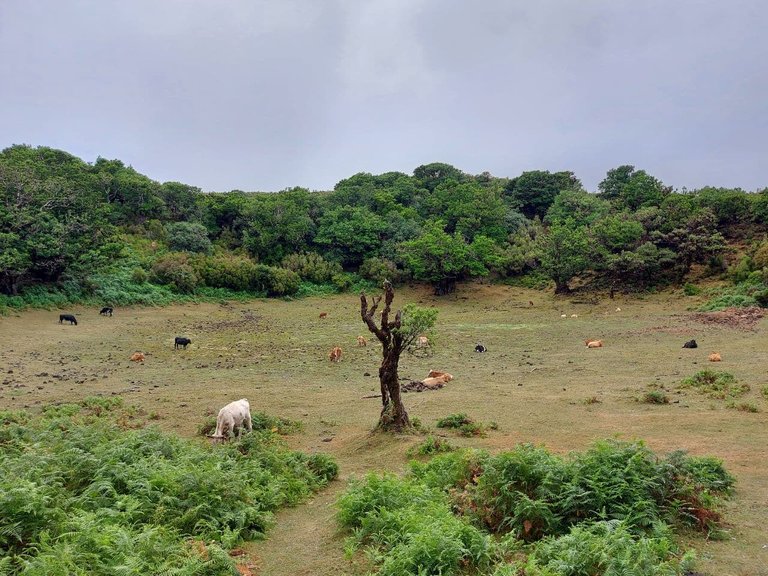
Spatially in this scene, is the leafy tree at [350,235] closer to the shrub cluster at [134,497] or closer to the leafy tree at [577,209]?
the leafy tree at [577,209]

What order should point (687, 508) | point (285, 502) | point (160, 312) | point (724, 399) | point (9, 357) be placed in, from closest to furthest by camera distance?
1. point (687, 508)
2. point (285, 502)
3. point (724, 399)
4. point (9, 357)
5. point (160, 312)

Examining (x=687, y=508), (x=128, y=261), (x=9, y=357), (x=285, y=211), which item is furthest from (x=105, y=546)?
(x=285, y=211)

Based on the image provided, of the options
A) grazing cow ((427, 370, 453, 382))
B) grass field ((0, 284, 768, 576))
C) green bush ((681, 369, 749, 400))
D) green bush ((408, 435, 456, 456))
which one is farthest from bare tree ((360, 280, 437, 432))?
green bush ((681, 369, 749, 400))

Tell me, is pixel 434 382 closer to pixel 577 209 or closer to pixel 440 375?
pixel 440 375

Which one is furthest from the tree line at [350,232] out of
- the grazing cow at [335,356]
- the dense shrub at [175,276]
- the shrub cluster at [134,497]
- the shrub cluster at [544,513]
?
the shrub cluster at [544,513]

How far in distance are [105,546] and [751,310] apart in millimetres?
35629

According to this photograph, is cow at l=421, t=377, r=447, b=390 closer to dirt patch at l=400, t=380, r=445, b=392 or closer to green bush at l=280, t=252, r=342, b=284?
dirt patch at l=400, t=380, r=445, b=392

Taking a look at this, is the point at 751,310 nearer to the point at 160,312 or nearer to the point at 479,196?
the point at 479,196

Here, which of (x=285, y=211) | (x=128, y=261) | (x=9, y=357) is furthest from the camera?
(x=285, y=211)

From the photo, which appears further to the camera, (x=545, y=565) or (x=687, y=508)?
(x=687, y=508)

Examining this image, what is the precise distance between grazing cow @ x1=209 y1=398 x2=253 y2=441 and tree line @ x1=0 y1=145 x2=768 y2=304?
27.2 m

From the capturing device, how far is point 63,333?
26.9 meters

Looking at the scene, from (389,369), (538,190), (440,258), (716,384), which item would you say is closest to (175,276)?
(440,258)

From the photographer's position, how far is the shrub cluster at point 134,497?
533 cm
